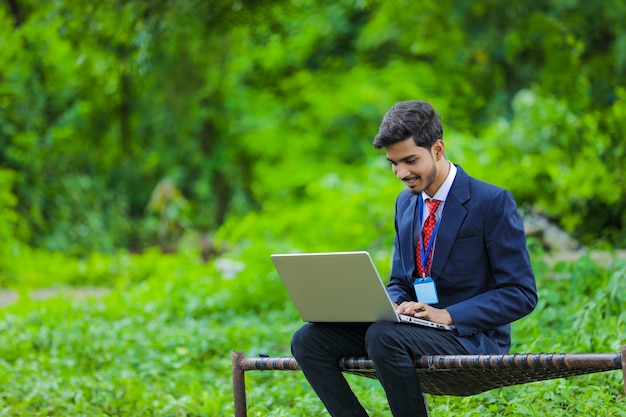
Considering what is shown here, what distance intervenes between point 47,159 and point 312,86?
15.7 feet

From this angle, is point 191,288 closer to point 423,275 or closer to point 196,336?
point 196,336

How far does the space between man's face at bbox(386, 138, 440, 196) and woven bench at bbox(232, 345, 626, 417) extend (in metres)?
0.61

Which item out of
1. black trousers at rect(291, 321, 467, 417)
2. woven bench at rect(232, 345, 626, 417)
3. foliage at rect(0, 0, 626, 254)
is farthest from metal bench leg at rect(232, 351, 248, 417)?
foliage at rect(0, 0, 626, 254)

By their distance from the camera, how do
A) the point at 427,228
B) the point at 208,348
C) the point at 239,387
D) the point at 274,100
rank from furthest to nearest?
the point at 274,100 → the point at 208,348 → the point at 239,387 → the point at 427,228

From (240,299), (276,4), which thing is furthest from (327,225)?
(276,4)

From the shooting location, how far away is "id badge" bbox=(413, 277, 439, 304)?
10.8ft

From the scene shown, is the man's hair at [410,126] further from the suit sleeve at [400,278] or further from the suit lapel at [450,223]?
the suit sleeve at [400,278]

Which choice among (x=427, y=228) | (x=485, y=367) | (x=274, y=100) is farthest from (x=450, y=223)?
(x=274, y=100)

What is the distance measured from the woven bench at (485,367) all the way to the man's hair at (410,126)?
0.73 metres

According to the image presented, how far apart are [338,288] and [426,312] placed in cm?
32

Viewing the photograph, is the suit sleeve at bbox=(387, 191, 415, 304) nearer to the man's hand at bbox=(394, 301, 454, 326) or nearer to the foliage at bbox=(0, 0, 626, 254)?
the man's hand at bbox=(394, 301, 454, 326)

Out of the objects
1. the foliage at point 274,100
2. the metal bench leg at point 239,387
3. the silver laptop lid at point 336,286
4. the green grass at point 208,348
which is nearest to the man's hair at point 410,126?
the silver laptop lid at point 336,286

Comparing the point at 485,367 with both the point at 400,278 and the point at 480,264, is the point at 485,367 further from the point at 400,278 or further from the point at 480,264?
the point at 400,278

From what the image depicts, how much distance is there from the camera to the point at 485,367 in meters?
3.00
